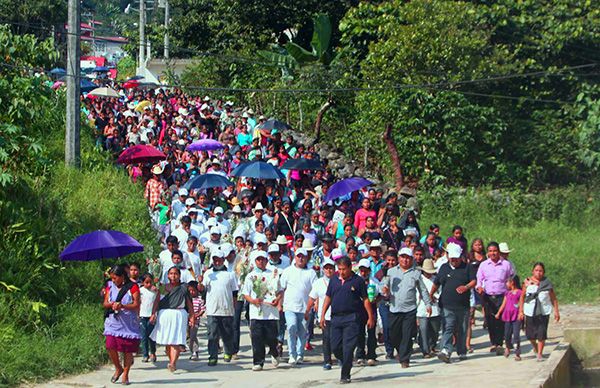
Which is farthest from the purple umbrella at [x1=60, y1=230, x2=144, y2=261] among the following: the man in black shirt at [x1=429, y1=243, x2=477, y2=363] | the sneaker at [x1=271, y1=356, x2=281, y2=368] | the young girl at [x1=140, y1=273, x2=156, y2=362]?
the man in black shirt at [x1=429, y1=243, x2=477, y2=363]

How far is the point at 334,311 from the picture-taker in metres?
13.6

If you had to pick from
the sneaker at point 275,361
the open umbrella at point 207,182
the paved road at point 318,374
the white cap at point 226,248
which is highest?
the open umbrella at point 207,182

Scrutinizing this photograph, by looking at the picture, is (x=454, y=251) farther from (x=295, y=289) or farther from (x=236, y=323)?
(x=236, y=323)

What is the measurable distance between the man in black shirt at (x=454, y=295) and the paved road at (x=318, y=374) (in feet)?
0.95

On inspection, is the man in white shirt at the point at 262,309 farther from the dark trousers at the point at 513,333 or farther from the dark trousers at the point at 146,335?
the dark trousers at the point at 513,333

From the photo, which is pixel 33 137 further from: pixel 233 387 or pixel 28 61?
pixel 233 387

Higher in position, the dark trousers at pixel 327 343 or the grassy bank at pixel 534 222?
the grassy bank at pixel 534 222

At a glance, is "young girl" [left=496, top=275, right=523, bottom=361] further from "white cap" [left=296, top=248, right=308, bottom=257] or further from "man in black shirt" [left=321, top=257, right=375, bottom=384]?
"white cap" [left=296, top=248, right=308, bottom=257]

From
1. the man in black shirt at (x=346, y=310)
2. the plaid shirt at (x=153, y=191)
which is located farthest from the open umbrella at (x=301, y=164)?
the man in black shirt at (x=346, y=310)

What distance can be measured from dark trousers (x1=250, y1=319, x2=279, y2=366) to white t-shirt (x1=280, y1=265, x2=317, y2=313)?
1.09ft

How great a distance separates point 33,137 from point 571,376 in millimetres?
8827

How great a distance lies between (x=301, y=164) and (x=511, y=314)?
848cm

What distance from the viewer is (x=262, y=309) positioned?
14422mm

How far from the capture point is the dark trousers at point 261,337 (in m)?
14.4
